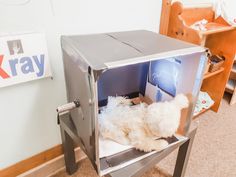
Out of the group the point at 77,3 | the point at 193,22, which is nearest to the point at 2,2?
the point at 77,3

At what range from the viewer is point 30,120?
0.91m

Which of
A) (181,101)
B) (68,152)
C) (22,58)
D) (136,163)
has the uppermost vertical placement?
(22,58)

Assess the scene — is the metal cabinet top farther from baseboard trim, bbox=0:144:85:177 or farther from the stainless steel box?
baseboard trim, bbox=0:144:85:177

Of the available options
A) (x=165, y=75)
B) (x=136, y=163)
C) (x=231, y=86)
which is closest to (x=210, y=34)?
(x=231, y=86)

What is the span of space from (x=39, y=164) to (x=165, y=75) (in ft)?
2.72

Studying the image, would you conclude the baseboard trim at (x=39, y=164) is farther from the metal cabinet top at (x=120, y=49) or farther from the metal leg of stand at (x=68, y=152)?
the metal cabinet top at (x=120, y=49)

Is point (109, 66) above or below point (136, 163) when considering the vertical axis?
above

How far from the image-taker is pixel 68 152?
39.5 inches

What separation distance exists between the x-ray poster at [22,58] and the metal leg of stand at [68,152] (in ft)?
1.01

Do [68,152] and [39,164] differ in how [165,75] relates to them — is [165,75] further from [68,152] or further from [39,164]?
[39,164]

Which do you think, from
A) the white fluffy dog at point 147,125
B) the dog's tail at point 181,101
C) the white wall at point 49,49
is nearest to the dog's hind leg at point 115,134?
the white fluffy dog at point 147,125

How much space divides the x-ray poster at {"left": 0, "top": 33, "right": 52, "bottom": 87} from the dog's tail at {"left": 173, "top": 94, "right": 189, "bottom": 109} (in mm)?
569

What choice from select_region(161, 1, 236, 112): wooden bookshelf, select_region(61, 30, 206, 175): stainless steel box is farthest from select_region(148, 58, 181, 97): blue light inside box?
select_region(161, 1, 236, 112): wooden bookshelf

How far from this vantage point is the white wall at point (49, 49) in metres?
0.75
